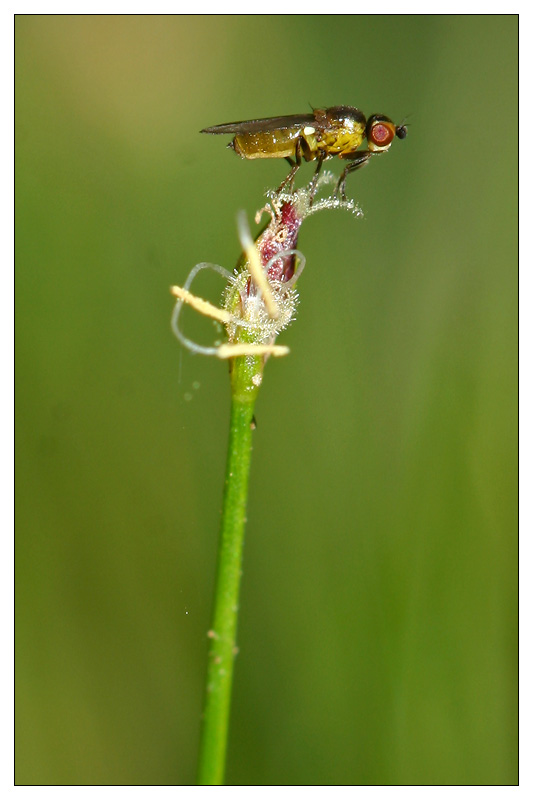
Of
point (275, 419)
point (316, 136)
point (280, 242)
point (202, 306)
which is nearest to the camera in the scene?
point (202, 306)

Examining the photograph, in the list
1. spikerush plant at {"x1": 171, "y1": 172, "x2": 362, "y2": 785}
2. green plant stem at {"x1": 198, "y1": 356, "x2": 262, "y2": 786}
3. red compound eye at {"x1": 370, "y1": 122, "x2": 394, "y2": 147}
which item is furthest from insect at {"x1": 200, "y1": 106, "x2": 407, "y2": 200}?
green plant stem at {"x1": 198, "y1": 356, "x2": 262, "y2": 786}

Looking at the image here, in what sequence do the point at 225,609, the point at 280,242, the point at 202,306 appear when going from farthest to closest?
the point at 280,242, the point at 202,306, the point at 225,609

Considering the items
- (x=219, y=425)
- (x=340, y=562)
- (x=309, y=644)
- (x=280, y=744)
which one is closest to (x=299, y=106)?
(x=219, y=425)

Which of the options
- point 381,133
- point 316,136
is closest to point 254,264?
point 316,136

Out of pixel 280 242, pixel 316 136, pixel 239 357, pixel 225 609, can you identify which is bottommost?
pixel 225 609

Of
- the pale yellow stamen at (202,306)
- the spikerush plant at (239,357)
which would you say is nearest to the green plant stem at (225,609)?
the spikerush plant at (239,357)

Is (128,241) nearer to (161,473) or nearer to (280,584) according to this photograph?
(161,473)

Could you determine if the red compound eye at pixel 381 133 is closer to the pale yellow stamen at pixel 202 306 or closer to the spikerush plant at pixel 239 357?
the spikerush plant at pixel 239 357

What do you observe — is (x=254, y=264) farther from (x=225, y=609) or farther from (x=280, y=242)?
(x=225, y=609)
